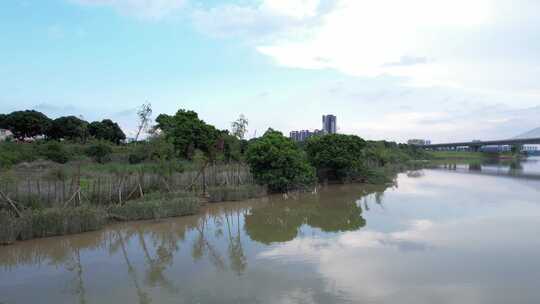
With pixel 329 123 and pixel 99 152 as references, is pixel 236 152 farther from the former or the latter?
pixel 329 123

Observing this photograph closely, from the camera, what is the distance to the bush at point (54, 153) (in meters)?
22.2

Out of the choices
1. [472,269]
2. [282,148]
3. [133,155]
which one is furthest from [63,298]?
[133,155]

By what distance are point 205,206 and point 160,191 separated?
178 centimetres

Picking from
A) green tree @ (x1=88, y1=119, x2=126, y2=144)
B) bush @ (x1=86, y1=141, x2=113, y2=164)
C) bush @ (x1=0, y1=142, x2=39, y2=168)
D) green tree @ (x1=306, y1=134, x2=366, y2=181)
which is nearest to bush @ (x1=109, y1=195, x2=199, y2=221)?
green tree @ (x1=306, y1=134, x2=366, y2=181)

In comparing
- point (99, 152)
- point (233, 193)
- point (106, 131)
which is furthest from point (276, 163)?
point (106, 131)

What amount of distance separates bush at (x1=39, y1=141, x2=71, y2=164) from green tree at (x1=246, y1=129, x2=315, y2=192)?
39.0 feet

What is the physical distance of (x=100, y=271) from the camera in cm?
720

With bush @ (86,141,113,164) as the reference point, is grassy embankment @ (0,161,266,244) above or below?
below

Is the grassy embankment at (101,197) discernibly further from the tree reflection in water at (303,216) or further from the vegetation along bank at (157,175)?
the tree reflection in water at (303,216)

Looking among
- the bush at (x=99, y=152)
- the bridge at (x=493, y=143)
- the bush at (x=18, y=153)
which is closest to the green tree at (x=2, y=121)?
the bush at (x=18, y=153)

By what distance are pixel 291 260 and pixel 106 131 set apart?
34.5 meters

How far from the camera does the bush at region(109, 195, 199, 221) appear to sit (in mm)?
11242

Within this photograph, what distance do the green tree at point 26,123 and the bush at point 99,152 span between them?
14148 millimetres

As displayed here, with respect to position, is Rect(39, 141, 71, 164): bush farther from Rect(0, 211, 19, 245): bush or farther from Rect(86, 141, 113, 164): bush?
Rect(0, 211, 19, 245): bush
